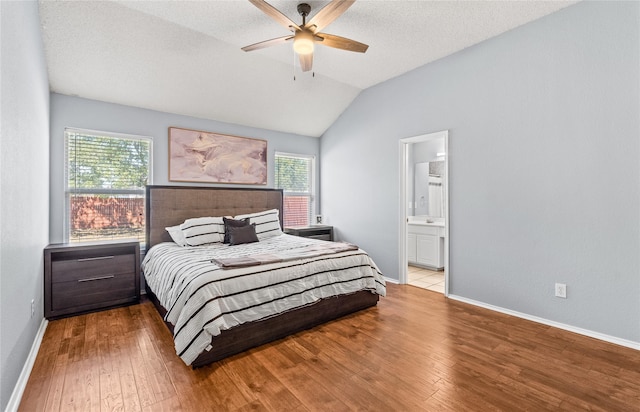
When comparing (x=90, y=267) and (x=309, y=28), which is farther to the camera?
(x=90, y=267)

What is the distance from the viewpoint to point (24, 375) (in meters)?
1.92

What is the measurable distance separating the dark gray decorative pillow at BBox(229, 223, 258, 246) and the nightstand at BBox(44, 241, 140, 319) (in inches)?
42.3

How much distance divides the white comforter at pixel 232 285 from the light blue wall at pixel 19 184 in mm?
867

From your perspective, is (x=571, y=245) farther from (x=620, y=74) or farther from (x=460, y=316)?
(x=620, y=74)

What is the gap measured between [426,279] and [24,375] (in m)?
4.41

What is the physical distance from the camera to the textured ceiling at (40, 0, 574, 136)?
2693mm

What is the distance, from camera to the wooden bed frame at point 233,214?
2.29 metres

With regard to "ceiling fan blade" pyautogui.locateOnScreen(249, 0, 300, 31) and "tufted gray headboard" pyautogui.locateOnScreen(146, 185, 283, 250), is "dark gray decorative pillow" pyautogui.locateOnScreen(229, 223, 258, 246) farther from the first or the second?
"ceiling fan blade" pyautogui.locateOnScreen(249, 0, 300, 31)

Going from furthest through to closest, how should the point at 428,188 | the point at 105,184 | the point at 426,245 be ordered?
the point at 428,188
the point at 426,245
the point at 105,184

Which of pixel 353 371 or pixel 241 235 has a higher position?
pixel 241 235

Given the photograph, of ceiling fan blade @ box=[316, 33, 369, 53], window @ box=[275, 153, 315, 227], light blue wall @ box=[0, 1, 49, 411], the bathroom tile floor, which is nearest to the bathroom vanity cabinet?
the bathroom tile floor

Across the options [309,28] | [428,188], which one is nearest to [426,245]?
[428,188]

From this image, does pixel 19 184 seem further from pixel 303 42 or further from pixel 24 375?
pixel 303 42

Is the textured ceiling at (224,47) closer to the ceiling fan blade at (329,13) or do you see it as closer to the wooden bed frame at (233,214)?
the ceiling fan blade at (329,13)
